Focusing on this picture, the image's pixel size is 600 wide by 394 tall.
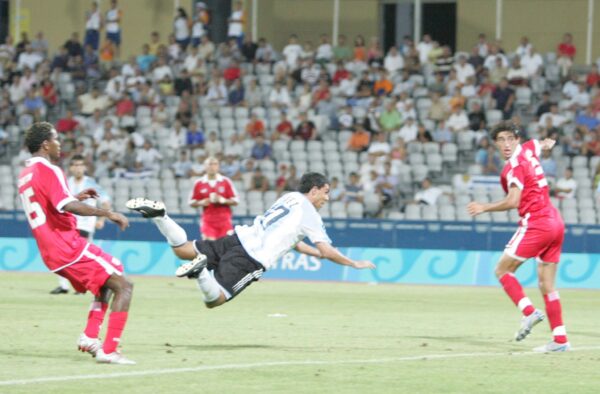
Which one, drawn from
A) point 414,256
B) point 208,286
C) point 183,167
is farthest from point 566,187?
point 208,286

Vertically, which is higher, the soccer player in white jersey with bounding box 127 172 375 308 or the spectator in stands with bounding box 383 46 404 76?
the spectator in stands with bounding box 383 46 404 76

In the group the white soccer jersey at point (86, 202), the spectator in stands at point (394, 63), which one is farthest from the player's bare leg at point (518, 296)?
the spectator in stands at point (394, 63)

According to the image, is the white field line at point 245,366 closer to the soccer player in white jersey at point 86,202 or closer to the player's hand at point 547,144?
the player's hand at point 547,144

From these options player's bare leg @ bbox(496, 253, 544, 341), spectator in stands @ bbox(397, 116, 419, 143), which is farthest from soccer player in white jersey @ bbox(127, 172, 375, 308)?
spectator in stands @ bbox(397, 116, 419, 143)

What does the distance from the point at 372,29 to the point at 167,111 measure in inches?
264

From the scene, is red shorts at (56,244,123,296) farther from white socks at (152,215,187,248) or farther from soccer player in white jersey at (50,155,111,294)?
soccer player in white jersey at (50,155,111,294)

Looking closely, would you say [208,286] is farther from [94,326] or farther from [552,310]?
[552,310]

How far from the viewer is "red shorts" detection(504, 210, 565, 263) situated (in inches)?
539

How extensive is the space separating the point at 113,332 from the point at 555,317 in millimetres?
4501

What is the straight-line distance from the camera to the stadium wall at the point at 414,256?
2648cm

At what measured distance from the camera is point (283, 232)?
13.1m

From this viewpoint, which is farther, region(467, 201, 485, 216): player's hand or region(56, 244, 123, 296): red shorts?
region(467, 201, 485, 216): player's hand

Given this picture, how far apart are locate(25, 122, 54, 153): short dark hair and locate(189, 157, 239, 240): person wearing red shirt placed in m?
11.4

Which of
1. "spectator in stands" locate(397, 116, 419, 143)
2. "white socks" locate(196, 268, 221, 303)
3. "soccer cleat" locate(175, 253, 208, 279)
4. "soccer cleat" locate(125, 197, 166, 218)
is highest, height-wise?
"soccer cleat" locate(125, 197, 166, 218)
